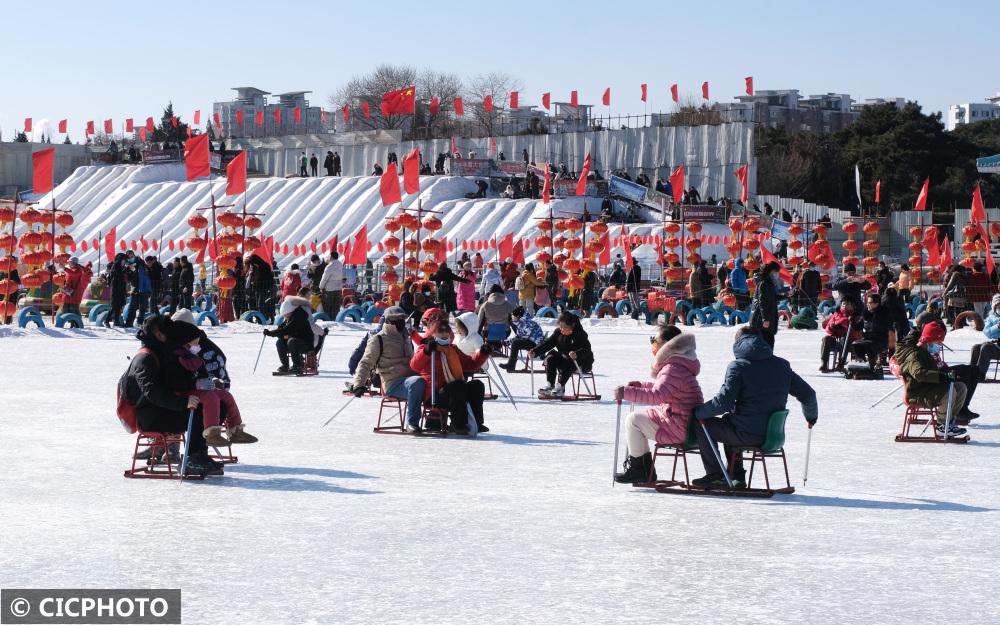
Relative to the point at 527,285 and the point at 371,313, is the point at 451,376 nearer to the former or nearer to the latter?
the point at 371,313

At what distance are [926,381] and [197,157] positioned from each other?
19.0 meters

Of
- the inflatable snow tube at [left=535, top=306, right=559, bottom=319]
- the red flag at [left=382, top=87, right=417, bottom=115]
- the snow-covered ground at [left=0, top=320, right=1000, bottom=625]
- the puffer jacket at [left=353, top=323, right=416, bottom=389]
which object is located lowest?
the snow-covered ground at [left=0, top=320, right=1000, bottom=625]

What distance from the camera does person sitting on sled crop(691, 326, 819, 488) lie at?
768 cm

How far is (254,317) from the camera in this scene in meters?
24.0

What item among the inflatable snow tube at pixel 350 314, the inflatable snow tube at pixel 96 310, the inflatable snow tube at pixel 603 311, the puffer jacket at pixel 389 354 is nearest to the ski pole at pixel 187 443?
the puffer jacket at pixel 389 354

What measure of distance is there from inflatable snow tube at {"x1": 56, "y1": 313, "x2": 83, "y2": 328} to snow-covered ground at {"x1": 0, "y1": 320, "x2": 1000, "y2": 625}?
10.7 meters

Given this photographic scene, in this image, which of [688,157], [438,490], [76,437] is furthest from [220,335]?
[688,157]

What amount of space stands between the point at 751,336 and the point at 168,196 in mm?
60571

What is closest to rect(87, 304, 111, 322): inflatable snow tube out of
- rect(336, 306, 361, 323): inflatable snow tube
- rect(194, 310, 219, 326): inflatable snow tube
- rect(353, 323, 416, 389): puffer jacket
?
rect(194, 310, 219, 326): inflatable snow tube

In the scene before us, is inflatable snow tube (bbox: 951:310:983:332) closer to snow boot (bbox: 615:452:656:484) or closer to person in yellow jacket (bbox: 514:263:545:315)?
person in yellow jacket (bbox: 514:263:545:315)

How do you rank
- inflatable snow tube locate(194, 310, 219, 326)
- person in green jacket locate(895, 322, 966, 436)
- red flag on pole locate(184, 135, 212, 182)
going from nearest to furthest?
person in green jacket locate(895, 322, 966, 436) → inflatable snow tube locate(194, 310, 219, 326) → red flag on pole locate(184, 135, 212, 182)

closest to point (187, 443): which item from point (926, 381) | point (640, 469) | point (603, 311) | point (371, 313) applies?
point (640, 469)

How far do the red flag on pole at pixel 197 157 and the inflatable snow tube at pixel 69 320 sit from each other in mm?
5291

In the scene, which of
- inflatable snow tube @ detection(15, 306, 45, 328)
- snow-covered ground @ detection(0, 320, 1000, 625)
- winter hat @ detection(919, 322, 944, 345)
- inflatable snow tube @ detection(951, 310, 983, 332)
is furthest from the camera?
inflatable snow tube @ detection(951, 310, 983, 332)
